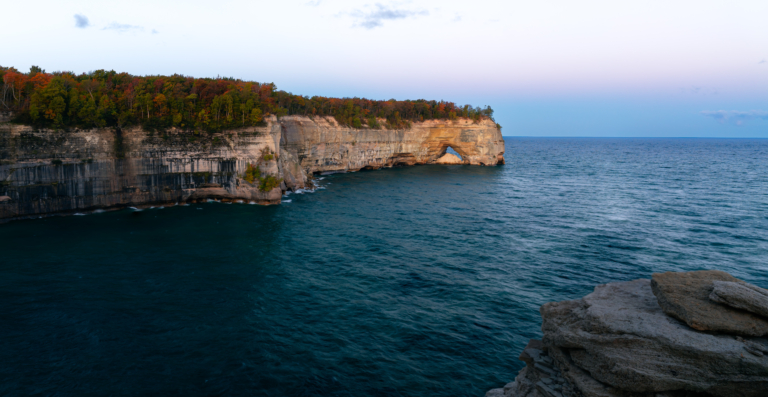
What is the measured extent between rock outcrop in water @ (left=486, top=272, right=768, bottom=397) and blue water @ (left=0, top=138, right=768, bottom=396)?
269 inches

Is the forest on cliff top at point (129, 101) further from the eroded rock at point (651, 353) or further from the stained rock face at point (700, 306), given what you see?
the stained rock face at point (700, 306)

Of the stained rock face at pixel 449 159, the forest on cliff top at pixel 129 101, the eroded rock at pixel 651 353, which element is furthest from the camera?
the stained rock face at pixel 449 159

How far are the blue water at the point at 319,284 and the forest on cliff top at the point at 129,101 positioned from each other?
47.0 ft

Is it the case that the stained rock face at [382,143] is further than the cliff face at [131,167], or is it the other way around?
the stained rock face at [382,143]

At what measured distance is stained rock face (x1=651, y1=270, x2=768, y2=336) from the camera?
46.3ft

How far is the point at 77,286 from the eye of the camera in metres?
34.7

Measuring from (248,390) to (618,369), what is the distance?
712 inches

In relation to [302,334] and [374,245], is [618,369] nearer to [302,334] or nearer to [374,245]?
[302,334]

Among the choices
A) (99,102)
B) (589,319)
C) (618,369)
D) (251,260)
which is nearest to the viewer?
(618,369)

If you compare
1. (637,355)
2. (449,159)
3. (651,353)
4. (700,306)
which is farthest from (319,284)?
(449,159)

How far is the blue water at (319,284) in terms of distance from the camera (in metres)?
23.8

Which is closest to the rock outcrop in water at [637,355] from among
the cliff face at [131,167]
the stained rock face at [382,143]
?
the cliff face at [131,167]

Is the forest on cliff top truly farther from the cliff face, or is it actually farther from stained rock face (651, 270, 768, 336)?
stained rock face (651, 270, 768, 336)

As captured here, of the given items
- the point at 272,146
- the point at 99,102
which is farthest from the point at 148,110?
the point at 272,146
